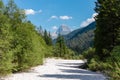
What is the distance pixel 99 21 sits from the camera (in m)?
39.1

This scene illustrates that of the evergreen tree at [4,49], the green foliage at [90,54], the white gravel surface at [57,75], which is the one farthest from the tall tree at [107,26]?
the evergreen tree at [4,49]

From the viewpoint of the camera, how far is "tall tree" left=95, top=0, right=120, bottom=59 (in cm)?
3741

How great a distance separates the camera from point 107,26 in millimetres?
37875

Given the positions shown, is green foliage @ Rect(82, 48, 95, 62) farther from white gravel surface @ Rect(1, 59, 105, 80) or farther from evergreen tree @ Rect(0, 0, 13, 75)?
evergreen tree @ Rect(0, 0, 13, 75)

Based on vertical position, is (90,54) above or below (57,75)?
above

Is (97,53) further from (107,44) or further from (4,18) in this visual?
(4,18)

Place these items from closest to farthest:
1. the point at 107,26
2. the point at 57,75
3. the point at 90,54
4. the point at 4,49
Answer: the point at 4,49 → the point at 57,75 → the point at 107,26 → the point at 90,54

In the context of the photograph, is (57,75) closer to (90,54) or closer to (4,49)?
(4,49)

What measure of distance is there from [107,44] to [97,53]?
131 inches

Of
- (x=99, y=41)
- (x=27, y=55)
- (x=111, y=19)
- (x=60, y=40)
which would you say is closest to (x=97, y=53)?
(x=99, y=41)

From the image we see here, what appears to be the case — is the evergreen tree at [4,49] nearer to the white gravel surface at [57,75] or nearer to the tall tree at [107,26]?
the white gravel surface at [57,75]

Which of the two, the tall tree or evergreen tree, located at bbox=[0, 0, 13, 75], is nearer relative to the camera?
evergreen tree, located at bbox=[0, 0, 13, 75]

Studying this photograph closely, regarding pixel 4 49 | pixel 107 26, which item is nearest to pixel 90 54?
pixel 107 26

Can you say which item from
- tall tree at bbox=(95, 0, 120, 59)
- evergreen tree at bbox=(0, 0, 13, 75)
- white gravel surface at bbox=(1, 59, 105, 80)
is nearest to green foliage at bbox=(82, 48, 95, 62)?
tall tree at bbox=(95, 0, 120, 59)
